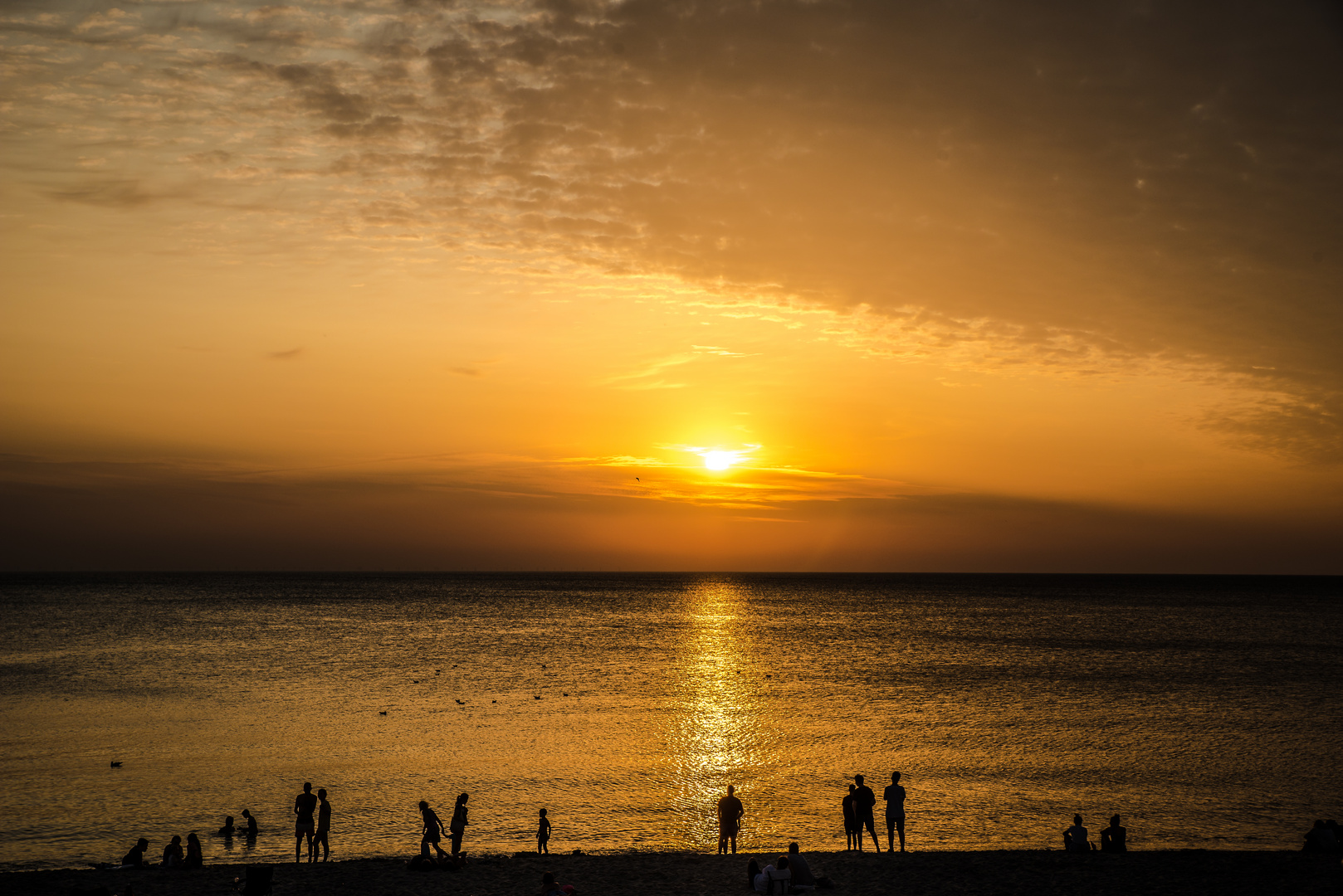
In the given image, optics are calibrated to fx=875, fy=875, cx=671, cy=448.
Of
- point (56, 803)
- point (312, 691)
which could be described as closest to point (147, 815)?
point (56, 803)

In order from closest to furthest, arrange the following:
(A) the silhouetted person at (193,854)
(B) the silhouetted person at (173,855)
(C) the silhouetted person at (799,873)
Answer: (C) the silhouetted person at (799,873) → (A) the silhouetted person at (193,854) → (B) the silhouetted person at (173,855)

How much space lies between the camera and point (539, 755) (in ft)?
113

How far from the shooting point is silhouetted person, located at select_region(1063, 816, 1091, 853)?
67.2ft

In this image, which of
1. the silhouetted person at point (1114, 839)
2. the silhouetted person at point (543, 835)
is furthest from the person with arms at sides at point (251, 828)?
the silhouetted person at point (1114, 839)

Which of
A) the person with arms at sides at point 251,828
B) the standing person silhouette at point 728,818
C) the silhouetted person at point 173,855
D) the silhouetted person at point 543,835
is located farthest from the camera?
the person with arms at sides at point 251,828

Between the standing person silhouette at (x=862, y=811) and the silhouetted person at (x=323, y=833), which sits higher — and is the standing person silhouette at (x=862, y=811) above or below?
above

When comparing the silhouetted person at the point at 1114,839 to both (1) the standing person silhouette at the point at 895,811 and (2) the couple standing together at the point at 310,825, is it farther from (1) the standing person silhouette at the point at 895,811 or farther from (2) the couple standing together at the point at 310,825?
(2) the couple standing together at the point at 310,825

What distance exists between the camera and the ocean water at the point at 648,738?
2581 centimetres

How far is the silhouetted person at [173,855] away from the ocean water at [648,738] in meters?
2.38

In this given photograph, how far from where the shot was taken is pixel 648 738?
38.4 m

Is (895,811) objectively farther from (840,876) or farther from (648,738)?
(648,738)

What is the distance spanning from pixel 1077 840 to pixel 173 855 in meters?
21.5

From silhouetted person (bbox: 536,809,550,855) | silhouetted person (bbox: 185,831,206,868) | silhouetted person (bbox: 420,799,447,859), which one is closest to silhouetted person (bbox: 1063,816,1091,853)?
silhouetted person (bbox: 536,809,550,855)

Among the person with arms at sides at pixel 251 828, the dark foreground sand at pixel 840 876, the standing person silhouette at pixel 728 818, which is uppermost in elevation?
the standing person silhouette at pixel 728 818
